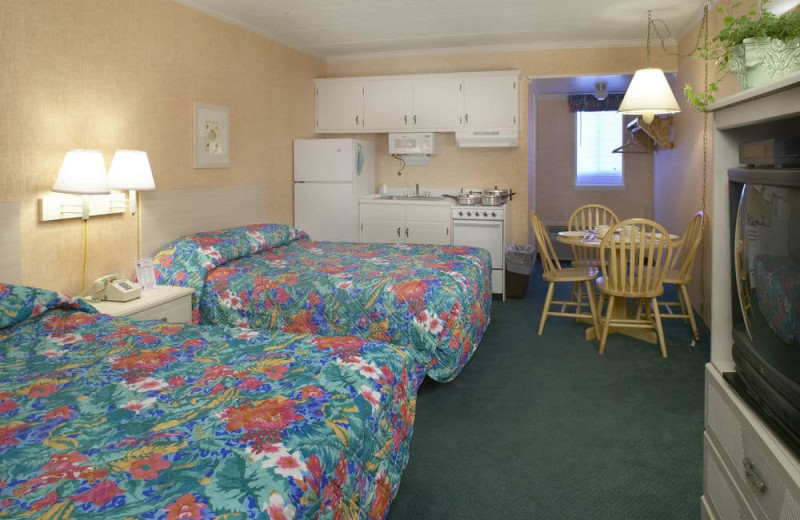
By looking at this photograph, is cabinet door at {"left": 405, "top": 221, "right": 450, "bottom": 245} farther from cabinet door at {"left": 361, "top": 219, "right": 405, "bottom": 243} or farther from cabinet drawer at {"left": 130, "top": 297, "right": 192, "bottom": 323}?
cabinet drawer at {"left": 130, "top": 297, "right": 192, "bottom": 323}

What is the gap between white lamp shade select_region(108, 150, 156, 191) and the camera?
134 inches

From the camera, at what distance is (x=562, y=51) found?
5891mm

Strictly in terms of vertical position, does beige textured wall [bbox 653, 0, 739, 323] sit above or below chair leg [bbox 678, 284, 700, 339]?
above

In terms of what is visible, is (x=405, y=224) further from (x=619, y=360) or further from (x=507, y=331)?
(x=619, y=360)

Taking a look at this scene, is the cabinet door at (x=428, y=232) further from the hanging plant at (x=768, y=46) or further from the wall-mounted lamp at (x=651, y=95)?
the hanging plant at (x=768, y=46)

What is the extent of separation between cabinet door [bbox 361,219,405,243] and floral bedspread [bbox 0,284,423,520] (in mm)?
3641

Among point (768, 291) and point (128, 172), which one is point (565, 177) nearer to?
point (128, 172)

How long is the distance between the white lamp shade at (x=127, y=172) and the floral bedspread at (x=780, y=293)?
3.09 meters

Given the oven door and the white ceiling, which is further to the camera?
the oven door

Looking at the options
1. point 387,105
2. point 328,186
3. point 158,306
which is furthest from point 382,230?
point 158,306

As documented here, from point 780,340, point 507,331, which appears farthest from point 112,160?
point 780,340

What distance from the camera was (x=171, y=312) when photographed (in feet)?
10.9

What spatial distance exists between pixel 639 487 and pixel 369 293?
1566 millimetres

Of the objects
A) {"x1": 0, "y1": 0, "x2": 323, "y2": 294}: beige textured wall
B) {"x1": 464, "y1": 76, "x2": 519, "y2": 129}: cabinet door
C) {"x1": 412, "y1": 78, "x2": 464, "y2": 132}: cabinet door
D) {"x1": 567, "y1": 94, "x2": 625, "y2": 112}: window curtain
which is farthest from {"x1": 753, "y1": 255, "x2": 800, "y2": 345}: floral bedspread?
{"x1": 567, "y1": 94, "x2": 625, "y2": 112}: window curtain
